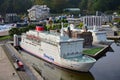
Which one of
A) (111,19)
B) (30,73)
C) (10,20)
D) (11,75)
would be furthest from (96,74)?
(10,20)

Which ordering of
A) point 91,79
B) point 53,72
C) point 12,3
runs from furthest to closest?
point 12,3 < point 53,72 < point 91,79

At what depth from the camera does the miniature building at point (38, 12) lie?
85.5 m

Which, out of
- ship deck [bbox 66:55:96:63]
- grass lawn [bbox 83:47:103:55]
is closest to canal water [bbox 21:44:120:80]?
ship deck [bbox 66:55:96:63]

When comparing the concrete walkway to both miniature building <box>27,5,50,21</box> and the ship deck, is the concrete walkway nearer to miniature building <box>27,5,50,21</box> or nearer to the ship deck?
the ship deck

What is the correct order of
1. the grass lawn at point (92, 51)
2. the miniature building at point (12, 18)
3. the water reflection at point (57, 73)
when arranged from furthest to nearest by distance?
the miniature building at point (12, 18) < the grass lawn at point (92, 51) < the water reflection at point (57, 73)

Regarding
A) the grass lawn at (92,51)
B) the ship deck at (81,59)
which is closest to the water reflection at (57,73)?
the ship deck at (81,59)

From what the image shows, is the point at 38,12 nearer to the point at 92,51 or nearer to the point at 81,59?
the point at 92,51

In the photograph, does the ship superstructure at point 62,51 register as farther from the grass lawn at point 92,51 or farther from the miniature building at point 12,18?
the miniature building at point 12,18

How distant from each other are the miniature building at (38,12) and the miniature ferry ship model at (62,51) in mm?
44444

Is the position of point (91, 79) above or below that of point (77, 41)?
below

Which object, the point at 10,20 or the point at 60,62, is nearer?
the point at 60,62

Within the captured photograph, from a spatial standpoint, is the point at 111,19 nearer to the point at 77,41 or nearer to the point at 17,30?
the point at 17,30

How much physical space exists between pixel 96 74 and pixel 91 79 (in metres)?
1.38

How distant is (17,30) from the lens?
180 feet
